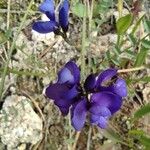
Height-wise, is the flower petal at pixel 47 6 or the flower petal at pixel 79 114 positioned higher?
the flower petal at pixel 47 6

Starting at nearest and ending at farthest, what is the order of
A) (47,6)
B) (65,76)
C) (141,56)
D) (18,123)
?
(65,76)
(47,6)
(141,56)
(18,123)

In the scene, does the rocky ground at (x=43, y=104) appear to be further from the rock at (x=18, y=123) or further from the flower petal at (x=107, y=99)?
the flower petal at (x=107, y=99)

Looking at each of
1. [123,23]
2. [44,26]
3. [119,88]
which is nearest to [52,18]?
[44,26]

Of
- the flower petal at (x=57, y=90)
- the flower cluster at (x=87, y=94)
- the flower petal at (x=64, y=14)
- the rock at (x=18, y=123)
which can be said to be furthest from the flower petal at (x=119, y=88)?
the rock at (x=18, y=123)

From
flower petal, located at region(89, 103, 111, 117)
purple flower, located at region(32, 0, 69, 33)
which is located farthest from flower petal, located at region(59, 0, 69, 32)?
flower petal, located at region(89, 103, 111, 117)

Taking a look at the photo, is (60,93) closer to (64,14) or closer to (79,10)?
(64,14)

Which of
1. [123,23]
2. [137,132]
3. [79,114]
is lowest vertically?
[137,132]

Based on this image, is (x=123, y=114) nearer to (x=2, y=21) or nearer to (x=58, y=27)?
(x=58, y=27)
